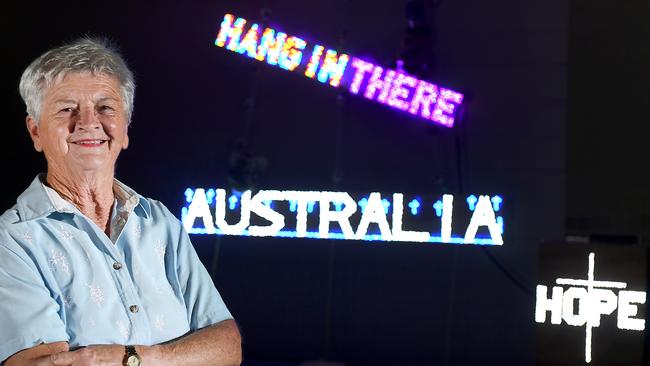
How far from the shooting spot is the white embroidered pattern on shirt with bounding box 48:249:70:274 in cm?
133

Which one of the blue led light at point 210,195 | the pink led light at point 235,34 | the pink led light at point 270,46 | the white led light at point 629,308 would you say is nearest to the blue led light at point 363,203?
the blue led light at point 210,195

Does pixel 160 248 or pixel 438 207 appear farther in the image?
pixel 438 207

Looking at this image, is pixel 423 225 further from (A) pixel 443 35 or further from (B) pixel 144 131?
(B) pixel 144 131

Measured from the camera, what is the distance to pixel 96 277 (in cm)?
137

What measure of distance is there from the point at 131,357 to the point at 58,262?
0.19 m

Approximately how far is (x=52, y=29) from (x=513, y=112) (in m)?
3.30

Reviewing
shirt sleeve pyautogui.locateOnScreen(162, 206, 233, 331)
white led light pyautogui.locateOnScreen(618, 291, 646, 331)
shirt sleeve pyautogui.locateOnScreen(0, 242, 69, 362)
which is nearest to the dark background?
white led light pyautogui.locateOnScreen(618, 291, 646, 331)

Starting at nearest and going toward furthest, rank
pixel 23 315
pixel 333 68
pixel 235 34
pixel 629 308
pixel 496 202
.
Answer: pixel 23 315
pixel 629 308
pixel 496 202
pixel 333 68
pixel 235 34

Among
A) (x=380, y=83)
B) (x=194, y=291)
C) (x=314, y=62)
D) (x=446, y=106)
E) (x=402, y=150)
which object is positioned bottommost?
(x=194, y=291)

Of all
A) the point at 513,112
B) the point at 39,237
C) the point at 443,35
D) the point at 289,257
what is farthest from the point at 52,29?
the point at 39,237

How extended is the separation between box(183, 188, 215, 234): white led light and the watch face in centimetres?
384

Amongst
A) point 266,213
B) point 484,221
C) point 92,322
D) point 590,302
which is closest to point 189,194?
point 266,213

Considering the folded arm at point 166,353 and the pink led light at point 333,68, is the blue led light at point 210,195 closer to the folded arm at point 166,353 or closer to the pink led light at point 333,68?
the pink led light at point 333,68

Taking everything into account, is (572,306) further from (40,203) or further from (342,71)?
(342,71)
